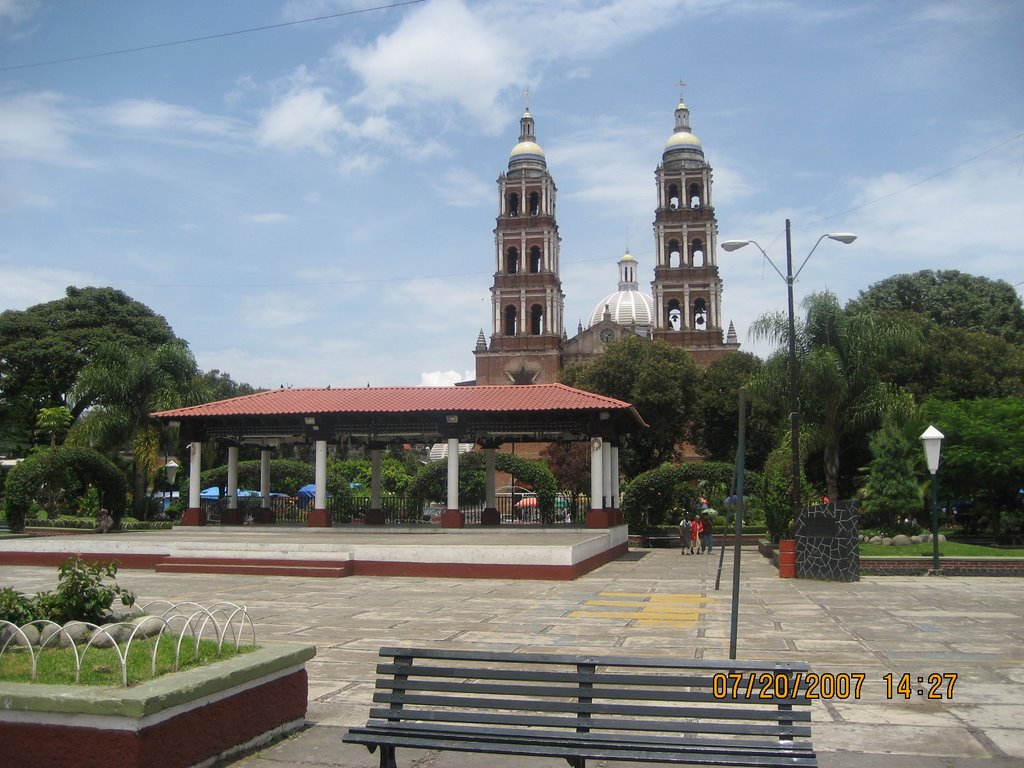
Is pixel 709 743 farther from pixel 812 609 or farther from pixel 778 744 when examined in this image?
pixel 812 609

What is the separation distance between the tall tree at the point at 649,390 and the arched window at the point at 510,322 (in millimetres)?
19626

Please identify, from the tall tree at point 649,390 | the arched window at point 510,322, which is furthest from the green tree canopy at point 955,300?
the arched window at point 510,322

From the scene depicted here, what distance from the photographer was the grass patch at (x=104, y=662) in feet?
18.3

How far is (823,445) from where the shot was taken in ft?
92.5

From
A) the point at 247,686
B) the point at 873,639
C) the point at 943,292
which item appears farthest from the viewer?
the point at 943,292

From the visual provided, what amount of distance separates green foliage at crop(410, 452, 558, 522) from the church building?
32.2 meters

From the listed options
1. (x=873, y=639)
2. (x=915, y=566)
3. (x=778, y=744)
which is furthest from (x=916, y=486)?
(x=778, y=744)

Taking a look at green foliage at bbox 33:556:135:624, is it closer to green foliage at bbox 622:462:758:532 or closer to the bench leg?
the bench leg

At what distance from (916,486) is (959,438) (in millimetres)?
3036

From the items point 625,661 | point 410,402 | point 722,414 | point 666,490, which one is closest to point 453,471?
point 410,402

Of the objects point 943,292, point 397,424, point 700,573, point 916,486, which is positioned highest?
point 943,292

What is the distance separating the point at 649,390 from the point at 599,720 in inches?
1728

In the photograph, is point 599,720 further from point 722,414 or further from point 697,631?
point 722,414

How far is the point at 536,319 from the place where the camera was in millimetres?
70125
